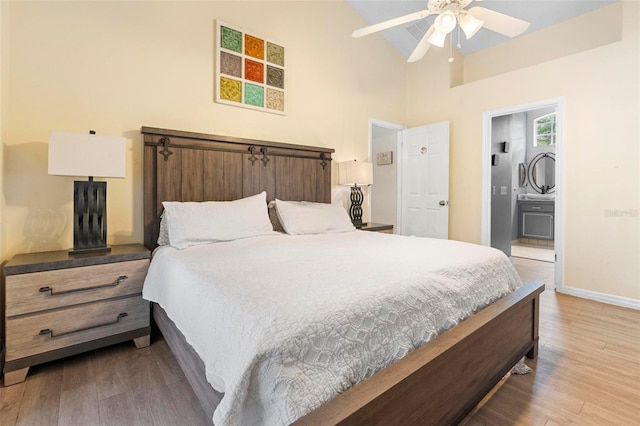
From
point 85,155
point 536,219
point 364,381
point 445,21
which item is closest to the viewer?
point 364,381

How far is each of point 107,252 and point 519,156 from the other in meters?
7.47

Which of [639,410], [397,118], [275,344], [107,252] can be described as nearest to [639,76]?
[397,118]

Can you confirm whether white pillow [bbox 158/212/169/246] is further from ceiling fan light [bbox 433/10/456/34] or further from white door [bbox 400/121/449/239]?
white door [bbox 400/121/449/239]

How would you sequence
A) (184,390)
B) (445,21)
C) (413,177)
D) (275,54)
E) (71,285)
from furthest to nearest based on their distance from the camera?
(413,177) < (275,54) < (445,21) < (71,285) < (184,390)

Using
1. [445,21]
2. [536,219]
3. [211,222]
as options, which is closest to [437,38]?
[445,21]

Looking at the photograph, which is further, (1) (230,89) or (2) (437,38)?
(1) (230,89)

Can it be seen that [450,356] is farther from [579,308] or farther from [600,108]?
[600,108]

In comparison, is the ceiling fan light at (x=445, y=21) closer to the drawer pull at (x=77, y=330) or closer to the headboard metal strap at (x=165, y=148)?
the headboard metal strap at (x=165, y=148)

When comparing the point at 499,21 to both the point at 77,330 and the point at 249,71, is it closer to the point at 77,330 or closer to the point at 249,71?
the point at 249,71

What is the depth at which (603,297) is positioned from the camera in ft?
10.1

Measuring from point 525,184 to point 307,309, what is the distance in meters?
7.50

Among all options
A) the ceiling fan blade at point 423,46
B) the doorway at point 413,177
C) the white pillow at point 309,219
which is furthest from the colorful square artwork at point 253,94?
the doorway at point 413,177

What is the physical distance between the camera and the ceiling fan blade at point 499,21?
2.18 m

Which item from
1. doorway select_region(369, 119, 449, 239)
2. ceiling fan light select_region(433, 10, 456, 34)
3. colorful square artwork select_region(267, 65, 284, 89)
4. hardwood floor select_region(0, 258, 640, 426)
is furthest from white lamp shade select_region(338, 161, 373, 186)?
hardwood floor select_region(0, 258, 640, 426)
